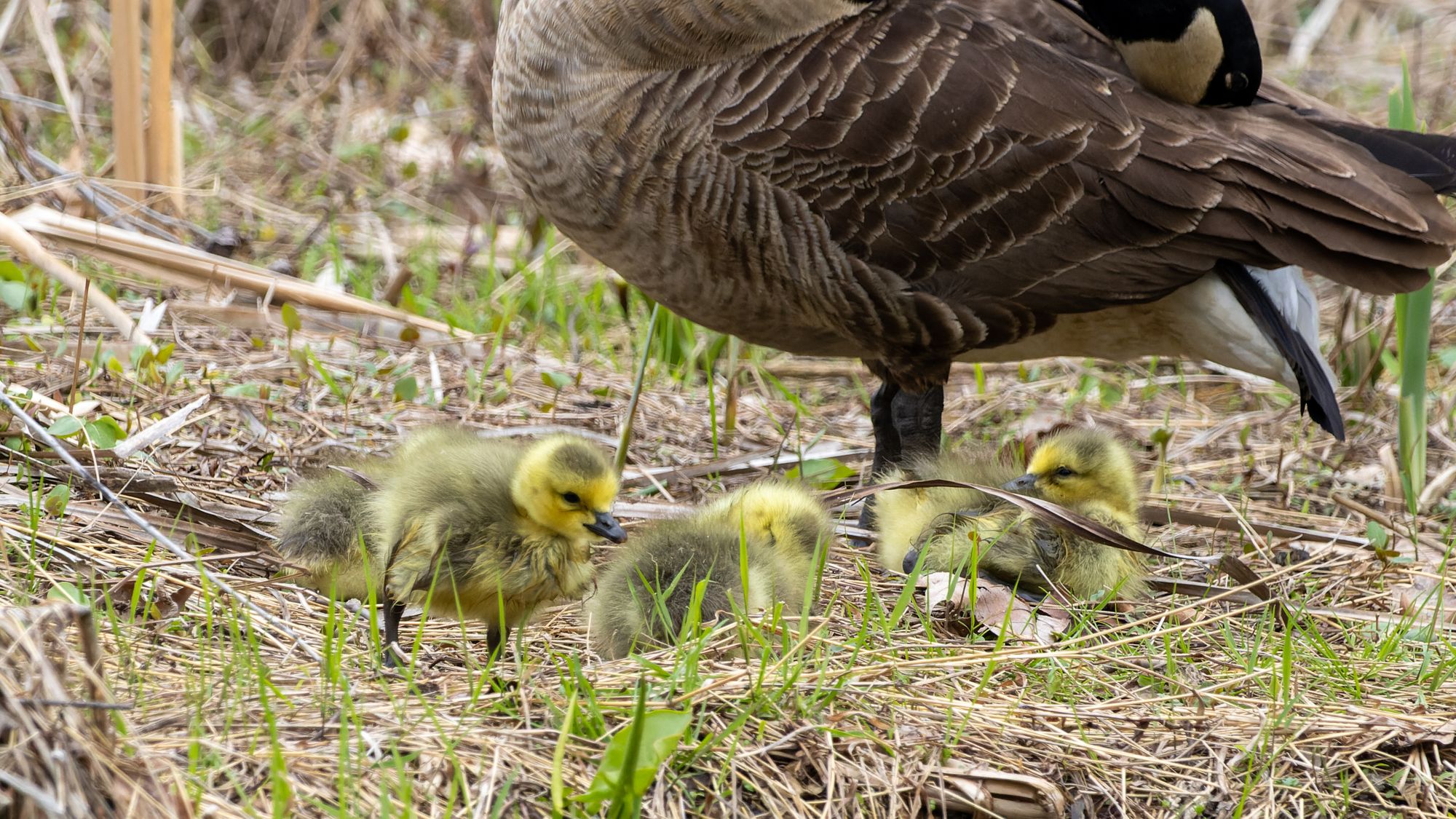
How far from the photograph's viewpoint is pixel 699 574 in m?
3.11

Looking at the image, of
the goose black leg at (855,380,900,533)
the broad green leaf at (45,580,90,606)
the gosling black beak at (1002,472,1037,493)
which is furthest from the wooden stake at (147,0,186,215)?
the gosling black beak at (1002,472,1037,493)

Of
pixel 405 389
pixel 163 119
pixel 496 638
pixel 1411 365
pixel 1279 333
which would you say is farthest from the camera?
pixel 163 119

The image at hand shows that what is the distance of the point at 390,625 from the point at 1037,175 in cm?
207

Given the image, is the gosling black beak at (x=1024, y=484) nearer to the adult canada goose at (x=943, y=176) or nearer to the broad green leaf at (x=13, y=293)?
the adult canada goose at (x=943, y=176)

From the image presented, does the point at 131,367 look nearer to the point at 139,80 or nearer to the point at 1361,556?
the point at 139,80

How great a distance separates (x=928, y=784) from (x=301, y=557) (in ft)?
5.31

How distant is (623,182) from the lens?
3979mm

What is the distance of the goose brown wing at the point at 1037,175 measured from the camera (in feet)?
12.5

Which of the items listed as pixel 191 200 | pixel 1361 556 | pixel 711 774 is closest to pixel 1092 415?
pixel 1361 556

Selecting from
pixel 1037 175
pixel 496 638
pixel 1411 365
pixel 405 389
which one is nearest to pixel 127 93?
pixel 405 389

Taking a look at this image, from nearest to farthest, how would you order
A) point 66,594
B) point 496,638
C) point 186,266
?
point 66,594, point 496,638, point 186,266

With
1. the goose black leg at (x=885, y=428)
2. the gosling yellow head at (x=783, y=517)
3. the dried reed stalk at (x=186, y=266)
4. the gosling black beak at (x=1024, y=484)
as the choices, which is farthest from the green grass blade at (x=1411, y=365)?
the dried reed stalk at (x=186, y=266)

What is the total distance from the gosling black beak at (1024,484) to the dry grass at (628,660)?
407 mm

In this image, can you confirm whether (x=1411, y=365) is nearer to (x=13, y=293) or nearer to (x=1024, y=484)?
(x=1024, y=484)
